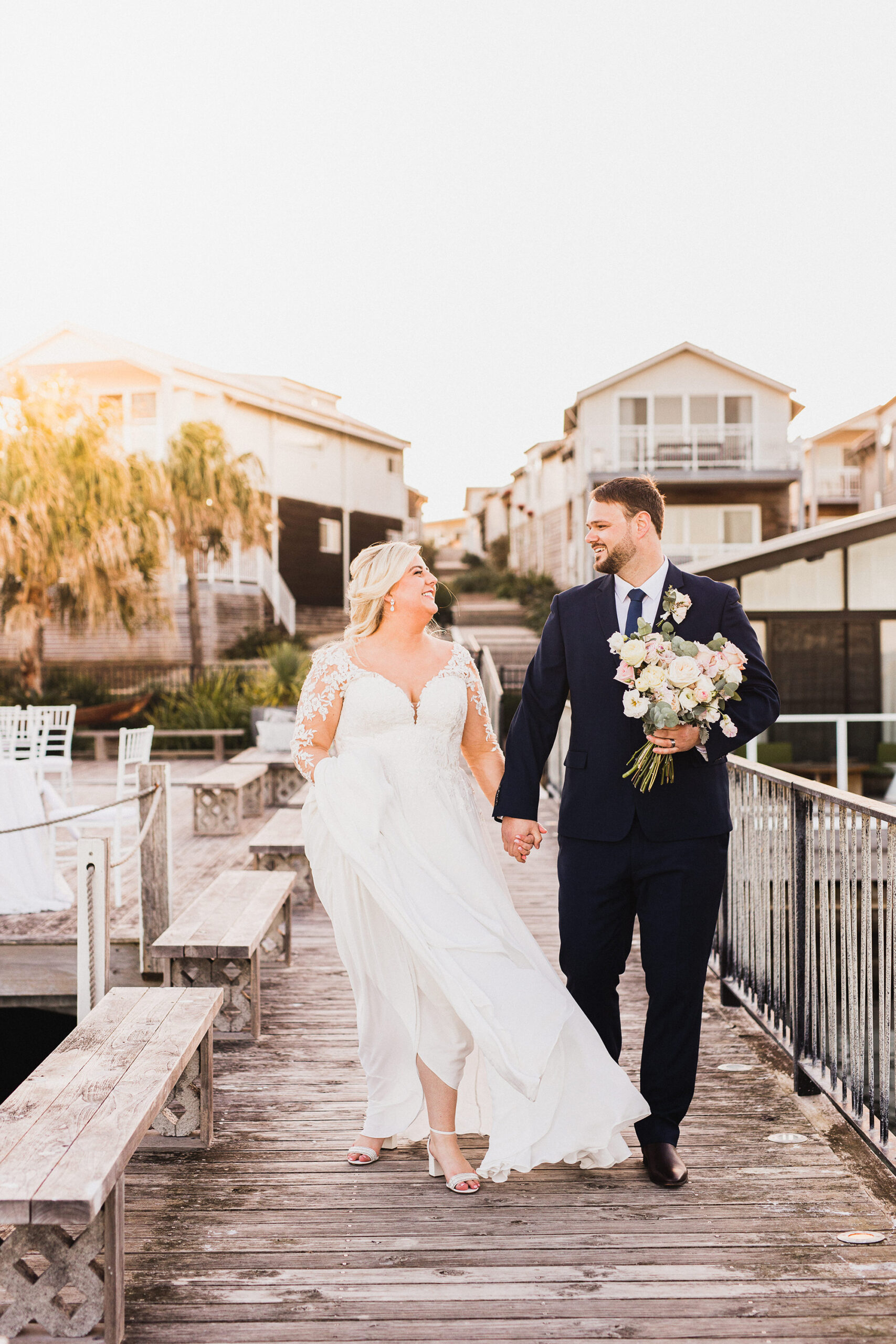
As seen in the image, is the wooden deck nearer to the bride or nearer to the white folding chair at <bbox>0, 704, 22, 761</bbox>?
the bride

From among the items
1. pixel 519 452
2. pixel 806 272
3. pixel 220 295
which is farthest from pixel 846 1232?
pixel 519 452

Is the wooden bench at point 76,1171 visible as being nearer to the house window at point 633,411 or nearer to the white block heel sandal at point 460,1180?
the white block heel sandal at point 460,1180

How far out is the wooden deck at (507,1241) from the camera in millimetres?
2289

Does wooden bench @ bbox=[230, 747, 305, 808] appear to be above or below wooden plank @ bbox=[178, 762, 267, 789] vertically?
below

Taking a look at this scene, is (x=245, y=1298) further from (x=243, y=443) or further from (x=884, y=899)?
(x=243, y=443)

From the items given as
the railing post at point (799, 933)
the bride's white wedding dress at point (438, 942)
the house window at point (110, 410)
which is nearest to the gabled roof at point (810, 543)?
the railing post at point (799, 933)

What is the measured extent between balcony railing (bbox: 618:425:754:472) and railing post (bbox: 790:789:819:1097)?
77.9 ft

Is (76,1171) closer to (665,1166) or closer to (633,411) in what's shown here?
(665,1166)

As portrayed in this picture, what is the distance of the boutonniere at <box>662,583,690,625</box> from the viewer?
2803mm

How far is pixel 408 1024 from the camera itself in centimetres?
294

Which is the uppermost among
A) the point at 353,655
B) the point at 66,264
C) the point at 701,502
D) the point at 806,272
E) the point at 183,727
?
the point at 66,264

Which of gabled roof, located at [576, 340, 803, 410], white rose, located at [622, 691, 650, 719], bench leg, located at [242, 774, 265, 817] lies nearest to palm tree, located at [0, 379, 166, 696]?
bench leg, located at [242, 774, 265, 817]

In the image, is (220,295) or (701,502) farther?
(701,502)

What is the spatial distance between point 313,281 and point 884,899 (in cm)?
1668
